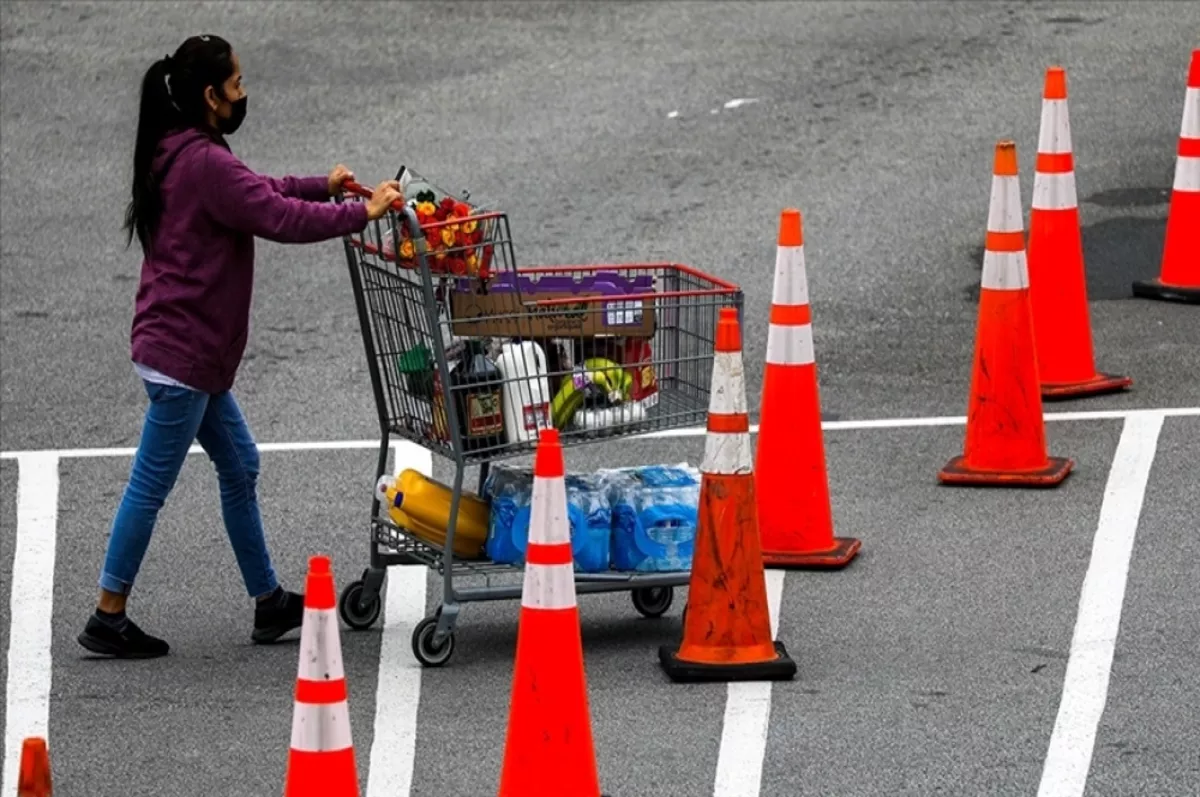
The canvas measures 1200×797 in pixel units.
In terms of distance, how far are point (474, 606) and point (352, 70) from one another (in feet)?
27.2

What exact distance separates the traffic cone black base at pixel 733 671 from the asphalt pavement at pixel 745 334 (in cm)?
6

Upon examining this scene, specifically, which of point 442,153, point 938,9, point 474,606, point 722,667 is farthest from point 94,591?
point 938,9

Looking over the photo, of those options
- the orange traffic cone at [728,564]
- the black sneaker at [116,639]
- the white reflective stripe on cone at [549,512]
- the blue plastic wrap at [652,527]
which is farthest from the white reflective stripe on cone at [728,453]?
the black sneaker at [116,639]

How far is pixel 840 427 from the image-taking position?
9930 millimetres

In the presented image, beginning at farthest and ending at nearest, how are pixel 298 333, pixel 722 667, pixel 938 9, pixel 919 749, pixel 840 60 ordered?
pixel 938 9 → pixel 840 60 → pixel 298 333 → pixel 722 667 → pixel 919 749

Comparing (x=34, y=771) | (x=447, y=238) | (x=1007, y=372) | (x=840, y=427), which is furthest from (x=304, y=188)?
(x=34, y=771)

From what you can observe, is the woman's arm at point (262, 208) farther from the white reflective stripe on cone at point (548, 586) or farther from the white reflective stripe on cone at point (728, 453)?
the white reflective stripe on cone at point (548, 586)

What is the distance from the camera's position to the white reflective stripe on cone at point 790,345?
8.26 m

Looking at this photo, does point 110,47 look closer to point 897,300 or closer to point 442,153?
point 442,153

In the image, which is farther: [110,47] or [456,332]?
[110,47]

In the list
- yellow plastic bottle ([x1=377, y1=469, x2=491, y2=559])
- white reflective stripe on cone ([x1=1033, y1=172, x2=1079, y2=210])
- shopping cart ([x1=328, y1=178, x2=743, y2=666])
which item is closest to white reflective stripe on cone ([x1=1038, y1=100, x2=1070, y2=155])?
white reflective stripe on cone ([x1=1033, y1=172, x2=1079, y2=210])

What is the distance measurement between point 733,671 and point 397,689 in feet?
3.36

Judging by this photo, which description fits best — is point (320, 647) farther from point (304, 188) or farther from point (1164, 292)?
point (1164, 292)

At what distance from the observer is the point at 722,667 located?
7152 millimetres
